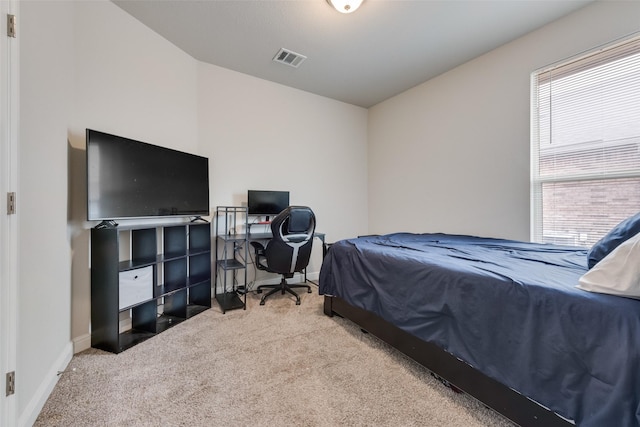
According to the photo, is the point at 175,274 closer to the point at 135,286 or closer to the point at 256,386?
the point at 135,286

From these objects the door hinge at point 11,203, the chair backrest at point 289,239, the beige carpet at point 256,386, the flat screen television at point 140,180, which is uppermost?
the flat screen television at point 140,180

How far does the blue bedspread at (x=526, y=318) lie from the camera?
2.95 ft

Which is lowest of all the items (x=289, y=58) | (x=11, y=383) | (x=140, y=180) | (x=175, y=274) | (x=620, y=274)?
(x=11, y=383)

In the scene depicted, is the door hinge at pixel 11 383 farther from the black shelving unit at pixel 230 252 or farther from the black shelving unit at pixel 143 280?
the black shelving unit at pixel 230 252

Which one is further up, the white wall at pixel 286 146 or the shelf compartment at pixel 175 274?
the white wall at pixel 286 146

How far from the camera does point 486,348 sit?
127cm

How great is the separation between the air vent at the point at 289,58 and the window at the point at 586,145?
2.50m

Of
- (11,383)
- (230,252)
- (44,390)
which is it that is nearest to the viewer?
(11,383)

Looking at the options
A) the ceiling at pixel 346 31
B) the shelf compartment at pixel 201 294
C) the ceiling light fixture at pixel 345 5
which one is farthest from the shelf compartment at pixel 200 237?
the ceiling light fixture at pixel 345 5

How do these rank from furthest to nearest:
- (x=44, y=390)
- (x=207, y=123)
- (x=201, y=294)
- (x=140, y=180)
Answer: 1. (x=207, y=123)
2. (x=201, y=294)
3. (x=140, y=180)
4. (x=44, y=390)

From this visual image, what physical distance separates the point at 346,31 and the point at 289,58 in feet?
2.60

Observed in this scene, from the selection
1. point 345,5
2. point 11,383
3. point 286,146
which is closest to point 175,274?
point 11,383

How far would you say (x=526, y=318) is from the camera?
114 centimetres

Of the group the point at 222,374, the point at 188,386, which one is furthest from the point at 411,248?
the point at 188,386
